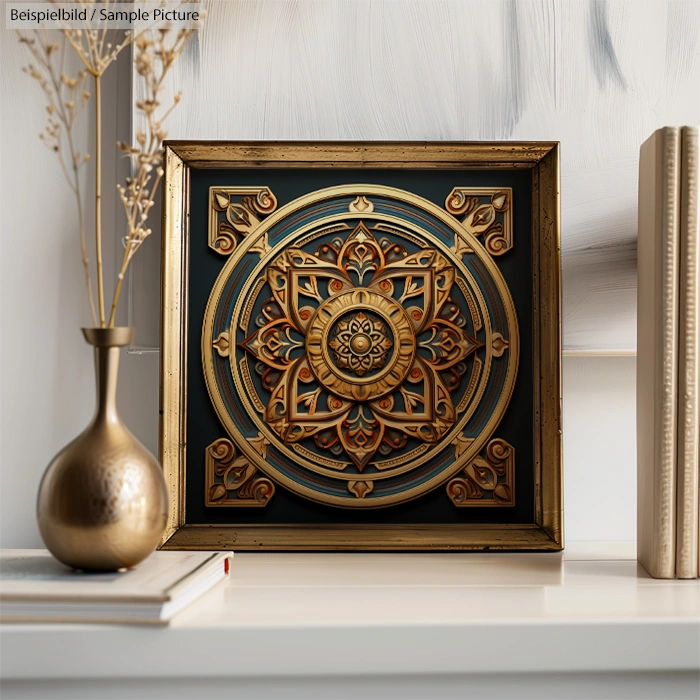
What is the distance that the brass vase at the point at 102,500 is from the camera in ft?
1.92

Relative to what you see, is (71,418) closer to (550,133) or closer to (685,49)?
(550,133)

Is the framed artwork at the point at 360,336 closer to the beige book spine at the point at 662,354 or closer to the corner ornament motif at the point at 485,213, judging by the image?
the corner ornament motif at the point at 485,213

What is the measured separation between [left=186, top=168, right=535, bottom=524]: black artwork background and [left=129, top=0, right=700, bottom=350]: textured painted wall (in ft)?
0.17

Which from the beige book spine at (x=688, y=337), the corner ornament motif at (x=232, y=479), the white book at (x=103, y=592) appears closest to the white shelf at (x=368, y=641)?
the white book at (x=103, y=592)

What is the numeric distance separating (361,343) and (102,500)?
0.35 m

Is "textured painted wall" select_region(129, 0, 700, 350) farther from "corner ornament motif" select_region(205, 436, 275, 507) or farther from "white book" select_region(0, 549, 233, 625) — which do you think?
"white book" select_region(0, 549, 233, 625)

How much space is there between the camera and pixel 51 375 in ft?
2.93

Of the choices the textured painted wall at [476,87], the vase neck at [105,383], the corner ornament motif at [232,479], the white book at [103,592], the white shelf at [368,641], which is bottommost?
the white shelf at [368,641]

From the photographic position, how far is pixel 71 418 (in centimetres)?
89

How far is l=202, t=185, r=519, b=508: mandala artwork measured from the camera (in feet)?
2.70

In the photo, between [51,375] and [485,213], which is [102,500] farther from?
[485,213]

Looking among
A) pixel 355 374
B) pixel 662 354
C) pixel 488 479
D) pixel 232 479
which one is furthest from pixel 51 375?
pixel 662 354

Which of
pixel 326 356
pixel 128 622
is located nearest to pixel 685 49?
pixel 326 356

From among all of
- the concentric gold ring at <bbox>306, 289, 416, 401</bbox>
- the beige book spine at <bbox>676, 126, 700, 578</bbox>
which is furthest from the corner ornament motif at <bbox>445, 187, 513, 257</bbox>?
the beige book spine at <bbox>676, 126, 700, 578</bbox>
